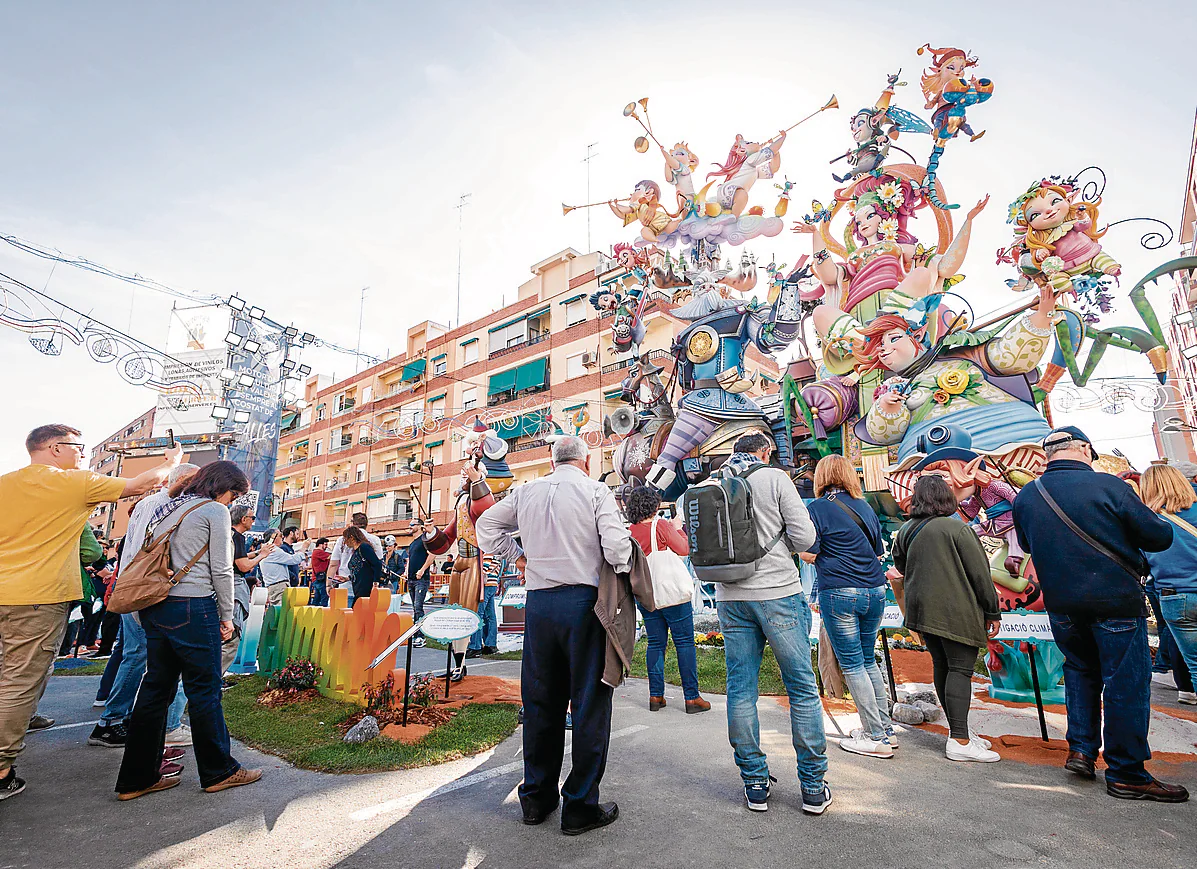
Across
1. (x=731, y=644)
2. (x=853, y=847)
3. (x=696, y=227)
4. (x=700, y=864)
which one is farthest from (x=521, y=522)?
(x=696, y=227)

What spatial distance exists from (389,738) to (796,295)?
28.1ft

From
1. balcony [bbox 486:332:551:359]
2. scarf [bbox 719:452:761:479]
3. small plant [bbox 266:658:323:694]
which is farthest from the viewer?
balcony [bbox 486:332:551:359]

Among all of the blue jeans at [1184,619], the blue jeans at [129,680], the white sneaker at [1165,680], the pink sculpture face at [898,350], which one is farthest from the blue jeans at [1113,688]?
the pink sculpture face at [898,350]

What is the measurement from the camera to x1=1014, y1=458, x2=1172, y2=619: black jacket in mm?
3369

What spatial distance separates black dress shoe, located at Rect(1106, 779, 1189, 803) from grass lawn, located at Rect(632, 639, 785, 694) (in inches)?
107

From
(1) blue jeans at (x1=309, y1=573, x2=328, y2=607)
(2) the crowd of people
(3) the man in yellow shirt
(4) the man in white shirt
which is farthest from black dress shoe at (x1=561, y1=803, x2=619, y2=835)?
(1) blue jeans at (x1=309, y1=573, x2=328, y2=607)

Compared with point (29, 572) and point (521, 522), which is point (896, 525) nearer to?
point (521, 522)

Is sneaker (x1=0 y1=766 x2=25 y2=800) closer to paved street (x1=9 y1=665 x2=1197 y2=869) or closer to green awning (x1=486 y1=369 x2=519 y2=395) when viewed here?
paved street (x1=9 y1=665 x2=1197 y2=869)

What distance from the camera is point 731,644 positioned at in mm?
3475

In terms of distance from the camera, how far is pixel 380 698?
195 inches

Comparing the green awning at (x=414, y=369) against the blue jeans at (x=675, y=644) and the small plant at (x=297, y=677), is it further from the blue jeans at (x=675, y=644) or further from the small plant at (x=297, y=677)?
the blue jeans at (x=675, y=644)

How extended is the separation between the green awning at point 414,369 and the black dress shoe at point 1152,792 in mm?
35795

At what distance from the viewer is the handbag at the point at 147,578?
11.1 ft

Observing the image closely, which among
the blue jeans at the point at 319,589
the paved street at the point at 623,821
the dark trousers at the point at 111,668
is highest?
the blue jeans at the point at 319,589
